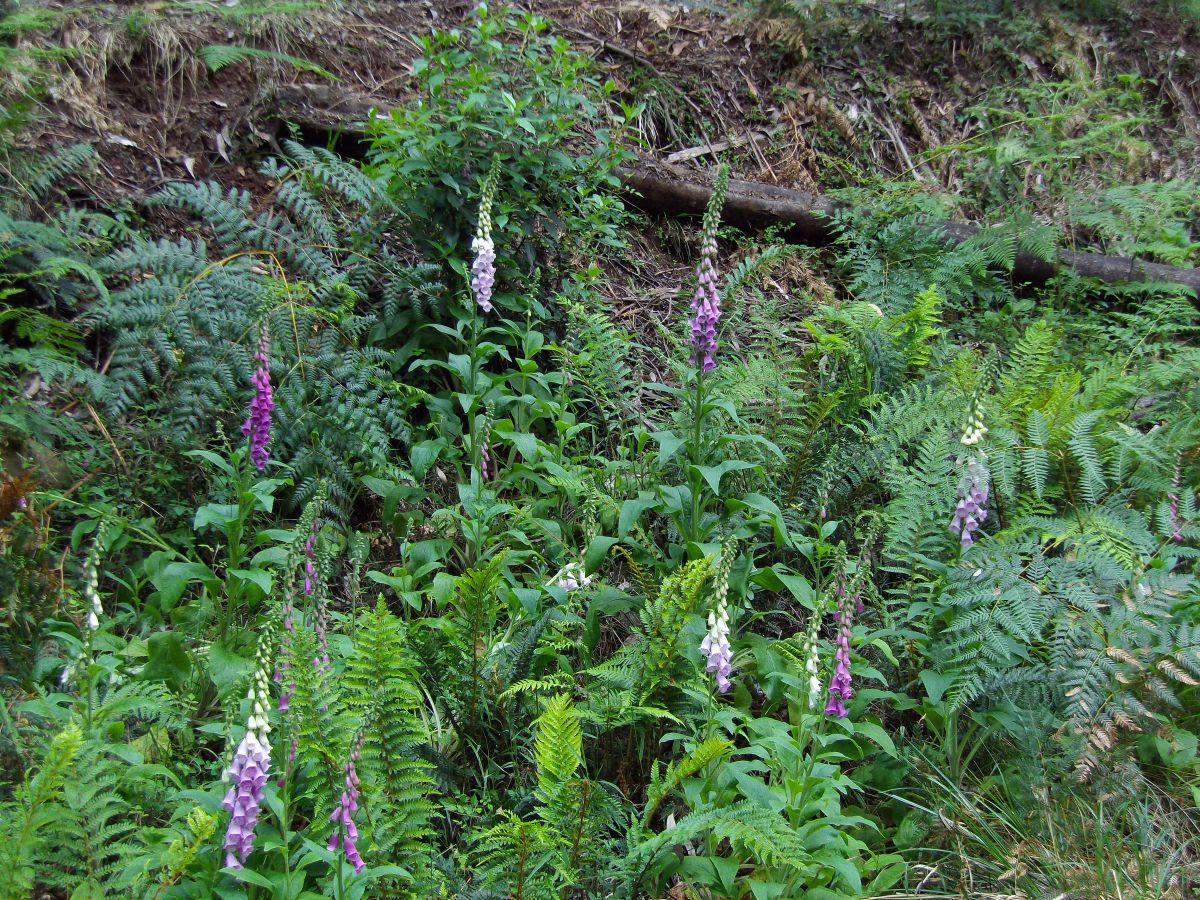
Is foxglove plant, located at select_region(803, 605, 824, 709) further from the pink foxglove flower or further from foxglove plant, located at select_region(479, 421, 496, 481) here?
foxglove plant, located at select_region(479, 421, 496, 481)

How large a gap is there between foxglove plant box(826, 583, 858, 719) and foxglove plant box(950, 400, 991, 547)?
3.51ft

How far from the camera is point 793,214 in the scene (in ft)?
20.3

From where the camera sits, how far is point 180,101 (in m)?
5.37

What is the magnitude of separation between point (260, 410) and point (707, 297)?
1.74 metres

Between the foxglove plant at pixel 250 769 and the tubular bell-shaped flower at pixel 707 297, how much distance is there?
197 cm

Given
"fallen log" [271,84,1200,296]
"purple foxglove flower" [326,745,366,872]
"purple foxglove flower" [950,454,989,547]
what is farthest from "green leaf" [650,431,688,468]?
"fallen log" [271,84,1200,296]

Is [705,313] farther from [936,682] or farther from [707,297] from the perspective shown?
[936,682]

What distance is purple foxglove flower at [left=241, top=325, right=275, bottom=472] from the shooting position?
336cm

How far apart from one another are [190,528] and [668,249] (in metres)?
3.50

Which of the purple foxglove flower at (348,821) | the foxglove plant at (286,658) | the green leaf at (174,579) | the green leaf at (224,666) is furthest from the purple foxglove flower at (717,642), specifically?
the green leaf at (174,579)

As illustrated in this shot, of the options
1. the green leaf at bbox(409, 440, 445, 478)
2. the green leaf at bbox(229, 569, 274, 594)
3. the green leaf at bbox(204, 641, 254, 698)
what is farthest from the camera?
the green leaf at bbox(409, 440, 445, 478)

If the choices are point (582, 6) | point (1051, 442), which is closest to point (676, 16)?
point (582, 6)

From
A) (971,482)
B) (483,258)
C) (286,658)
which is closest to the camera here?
(286,658)

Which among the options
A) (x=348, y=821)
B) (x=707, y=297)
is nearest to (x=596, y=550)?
(x=707, y=297)
